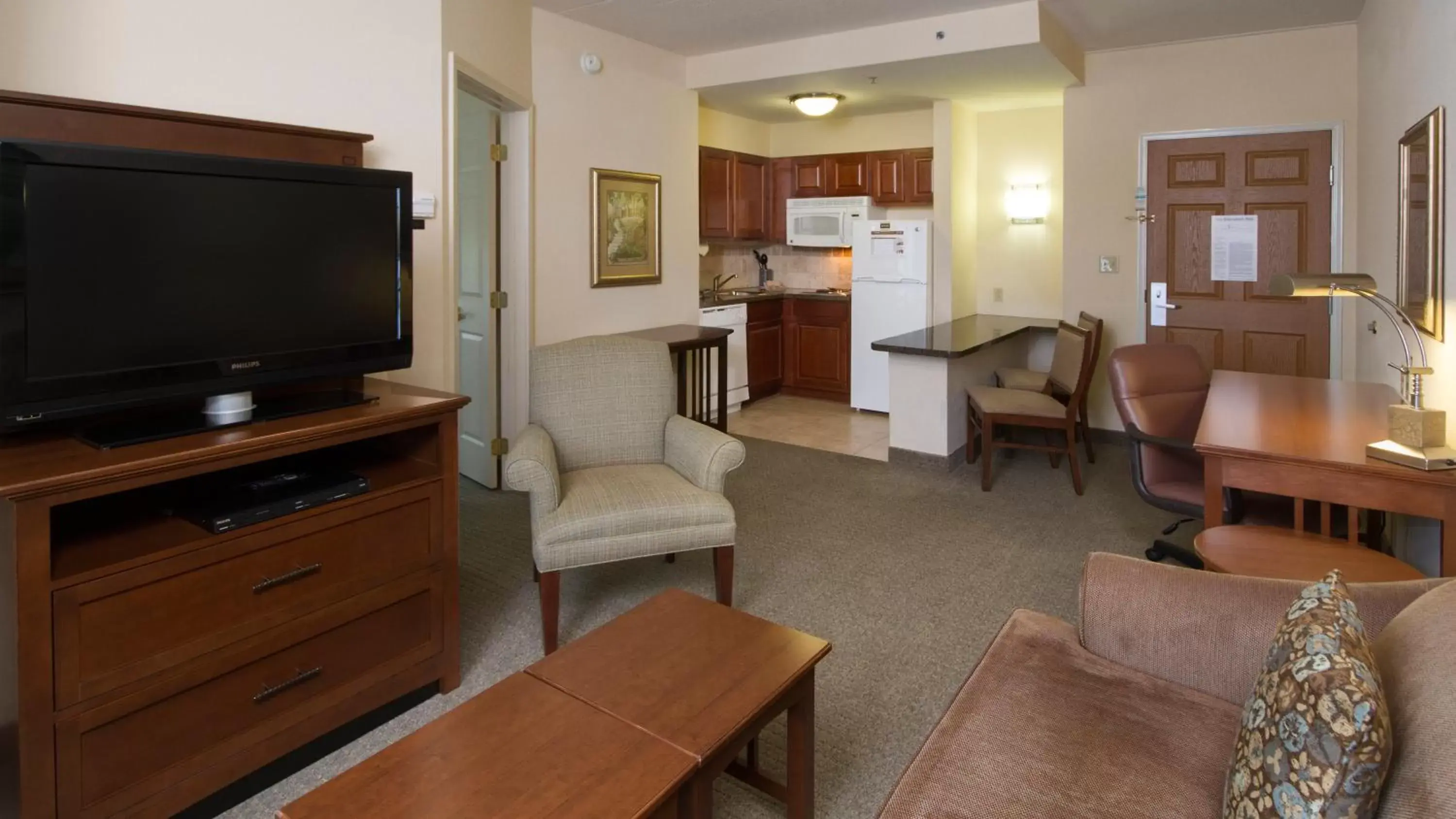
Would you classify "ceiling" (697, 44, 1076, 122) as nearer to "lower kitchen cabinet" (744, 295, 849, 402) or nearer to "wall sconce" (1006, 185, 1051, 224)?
"wall sconce" (1006, 185, 1051, 224)

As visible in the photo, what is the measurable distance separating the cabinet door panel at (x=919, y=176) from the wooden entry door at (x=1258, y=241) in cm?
176

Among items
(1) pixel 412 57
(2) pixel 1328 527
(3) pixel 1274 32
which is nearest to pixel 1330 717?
(2) pixel 1328 527

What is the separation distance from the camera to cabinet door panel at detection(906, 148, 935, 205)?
669 centimetres

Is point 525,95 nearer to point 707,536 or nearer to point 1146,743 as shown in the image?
point 707,536

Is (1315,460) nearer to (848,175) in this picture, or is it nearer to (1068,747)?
(1068,747)

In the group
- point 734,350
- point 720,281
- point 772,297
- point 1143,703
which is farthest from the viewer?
point 720,281

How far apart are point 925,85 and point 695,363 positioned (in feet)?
7.81

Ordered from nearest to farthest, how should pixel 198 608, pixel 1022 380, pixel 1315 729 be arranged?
pixel 1315 729, pixel 198 608, pixel 1022 380

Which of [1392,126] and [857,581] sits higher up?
[1392,126]

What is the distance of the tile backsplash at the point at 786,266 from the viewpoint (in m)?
7.47

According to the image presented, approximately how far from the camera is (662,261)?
5.55 metres

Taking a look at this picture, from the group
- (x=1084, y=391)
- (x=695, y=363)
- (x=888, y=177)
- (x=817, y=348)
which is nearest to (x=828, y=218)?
(x=888, y=177)

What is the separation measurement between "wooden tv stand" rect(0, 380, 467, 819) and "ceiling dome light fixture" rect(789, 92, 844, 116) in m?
4.34

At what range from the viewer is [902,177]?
6.81 metres
